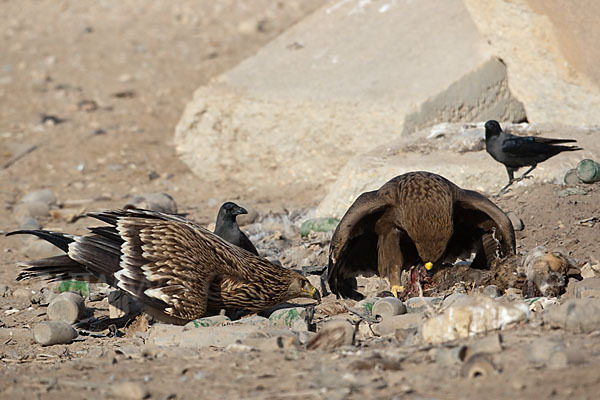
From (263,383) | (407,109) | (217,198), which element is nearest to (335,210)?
(407,109)

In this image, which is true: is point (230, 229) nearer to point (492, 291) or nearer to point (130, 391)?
point (492, 291)

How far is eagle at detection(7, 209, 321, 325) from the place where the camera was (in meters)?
5.07

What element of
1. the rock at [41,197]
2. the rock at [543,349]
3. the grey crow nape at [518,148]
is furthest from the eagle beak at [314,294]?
the rock at [41,197]

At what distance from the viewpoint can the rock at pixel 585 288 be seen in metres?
4.49

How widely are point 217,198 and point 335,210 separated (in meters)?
2.36

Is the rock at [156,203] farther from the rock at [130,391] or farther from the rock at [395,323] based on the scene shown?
the rock at [130,391]

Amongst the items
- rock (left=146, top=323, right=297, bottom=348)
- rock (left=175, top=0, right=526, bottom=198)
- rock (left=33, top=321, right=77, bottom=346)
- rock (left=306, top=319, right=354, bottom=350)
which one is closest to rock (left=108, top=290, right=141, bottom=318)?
rock (left=33, top=321, right=77, bottom=346)

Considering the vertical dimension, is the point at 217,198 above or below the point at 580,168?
below

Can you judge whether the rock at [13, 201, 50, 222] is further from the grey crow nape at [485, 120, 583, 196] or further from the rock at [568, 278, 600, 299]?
the rock at [568, 278, 600, 299]

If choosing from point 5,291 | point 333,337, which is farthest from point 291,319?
point 5,291

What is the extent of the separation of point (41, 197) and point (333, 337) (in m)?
5.80

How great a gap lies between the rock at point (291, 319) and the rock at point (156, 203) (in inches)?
138

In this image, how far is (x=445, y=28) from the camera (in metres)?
9.24

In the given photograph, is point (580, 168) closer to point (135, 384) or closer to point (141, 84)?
point (135, 384)
